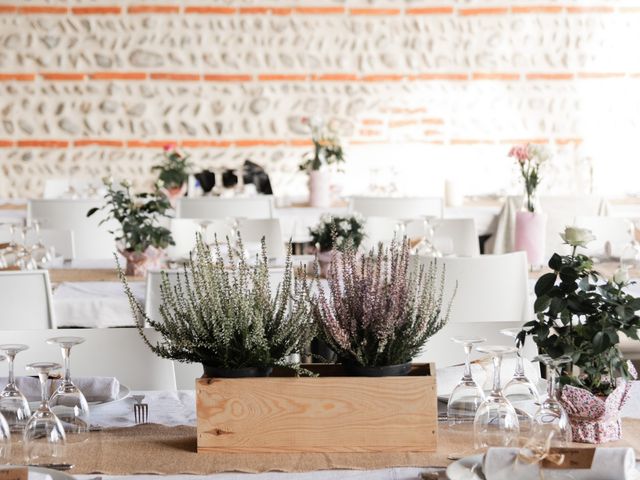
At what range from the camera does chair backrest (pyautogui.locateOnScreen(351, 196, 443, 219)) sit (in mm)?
6004

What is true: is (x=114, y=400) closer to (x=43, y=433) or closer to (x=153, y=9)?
(x=43, y=433)

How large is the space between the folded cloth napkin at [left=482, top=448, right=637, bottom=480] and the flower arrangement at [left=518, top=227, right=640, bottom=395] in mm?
282

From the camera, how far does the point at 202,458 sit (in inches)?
74.2

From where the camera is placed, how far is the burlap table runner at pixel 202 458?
1.83 m

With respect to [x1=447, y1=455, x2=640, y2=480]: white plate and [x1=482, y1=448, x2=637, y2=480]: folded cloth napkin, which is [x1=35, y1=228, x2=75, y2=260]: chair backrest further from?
[x1=482, y1=448, x2=637, y2=480]: folded cloth napkin

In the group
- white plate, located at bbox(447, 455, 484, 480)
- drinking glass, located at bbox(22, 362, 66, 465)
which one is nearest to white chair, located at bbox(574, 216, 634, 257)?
white plate, located at bbox(447, 455, 484, 480)

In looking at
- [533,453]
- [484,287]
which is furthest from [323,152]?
[533,453]

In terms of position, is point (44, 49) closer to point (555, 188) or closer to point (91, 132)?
point (91, 132)

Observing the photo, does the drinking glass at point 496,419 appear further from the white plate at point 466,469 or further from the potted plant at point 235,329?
the potted plant at point 235,329

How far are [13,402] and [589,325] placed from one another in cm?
103

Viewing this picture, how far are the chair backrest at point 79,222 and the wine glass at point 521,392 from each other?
4018 millimetres

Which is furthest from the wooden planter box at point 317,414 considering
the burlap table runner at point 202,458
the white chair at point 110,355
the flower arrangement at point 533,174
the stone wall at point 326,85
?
the stone wall at point 326,85

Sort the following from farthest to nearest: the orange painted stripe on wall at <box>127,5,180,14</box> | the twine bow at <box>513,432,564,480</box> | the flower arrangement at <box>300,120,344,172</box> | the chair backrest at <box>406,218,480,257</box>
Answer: the orange painted stripe on wall at <box>127,5,180,14</box> < the flower arrangement at <box>300,120,344,172</box> < the chair backrest at <box>406,218,480,257</box> < the twine bow at <box>513,432,564,480</box>

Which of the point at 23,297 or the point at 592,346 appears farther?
the point at 23,297
